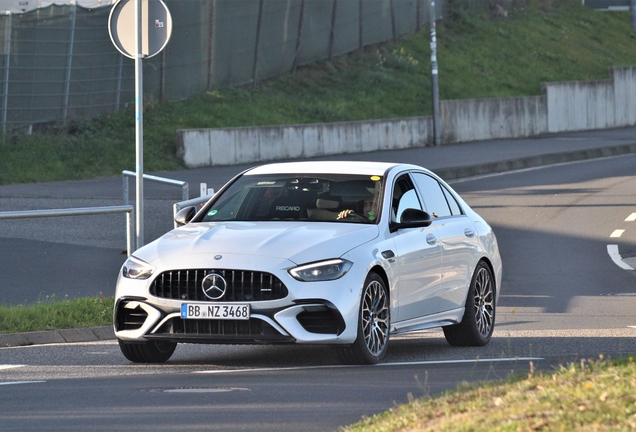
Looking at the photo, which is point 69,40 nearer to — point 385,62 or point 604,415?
point 385,62

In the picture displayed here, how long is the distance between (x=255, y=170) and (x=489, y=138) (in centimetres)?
3081

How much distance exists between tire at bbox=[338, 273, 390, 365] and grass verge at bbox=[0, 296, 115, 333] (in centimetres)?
316

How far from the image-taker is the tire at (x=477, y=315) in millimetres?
10797

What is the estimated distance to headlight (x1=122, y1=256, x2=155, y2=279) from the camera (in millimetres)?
9188

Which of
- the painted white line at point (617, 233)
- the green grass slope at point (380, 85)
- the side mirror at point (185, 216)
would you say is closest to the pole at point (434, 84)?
the green grass slope at point (380, 85)

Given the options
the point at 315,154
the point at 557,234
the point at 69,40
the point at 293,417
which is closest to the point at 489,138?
the point at 315,154

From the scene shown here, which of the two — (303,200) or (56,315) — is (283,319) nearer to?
(303,200)

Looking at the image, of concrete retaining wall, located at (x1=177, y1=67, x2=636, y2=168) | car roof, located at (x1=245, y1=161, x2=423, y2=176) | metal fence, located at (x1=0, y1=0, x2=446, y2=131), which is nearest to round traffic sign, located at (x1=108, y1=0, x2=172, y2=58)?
car roof, located at (x1=245, y1=161, x2=423, y2=176)

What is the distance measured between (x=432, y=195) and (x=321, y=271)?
2.26 m

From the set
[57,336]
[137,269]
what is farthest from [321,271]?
[57,336]

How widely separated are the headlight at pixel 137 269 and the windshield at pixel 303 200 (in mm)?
981

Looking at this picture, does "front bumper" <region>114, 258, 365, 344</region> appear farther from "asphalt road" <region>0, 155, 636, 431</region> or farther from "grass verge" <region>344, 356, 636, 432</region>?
"grass verge" <region>344, 356, 636, 432</region>

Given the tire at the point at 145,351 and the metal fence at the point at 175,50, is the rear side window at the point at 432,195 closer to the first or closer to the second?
the tire at the point at 145,351

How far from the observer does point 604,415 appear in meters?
5.41
